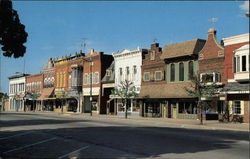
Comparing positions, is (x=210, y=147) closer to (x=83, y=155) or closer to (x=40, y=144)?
(x=83, y=155)

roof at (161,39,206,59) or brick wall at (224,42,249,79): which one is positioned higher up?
roof at (161,39,206,59)

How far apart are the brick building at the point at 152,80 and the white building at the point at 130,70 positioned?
122 centimetres

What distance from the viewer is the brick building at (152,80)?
45875 millimetres

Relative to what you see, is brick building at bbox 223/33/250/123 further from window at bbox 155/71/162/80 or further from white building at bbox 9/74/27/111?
white building at bbox 9/74/27/111

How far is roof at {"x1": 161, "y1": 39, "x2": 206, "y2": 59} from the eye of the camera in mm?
40562

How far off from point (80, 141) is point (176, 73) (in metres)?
27.1

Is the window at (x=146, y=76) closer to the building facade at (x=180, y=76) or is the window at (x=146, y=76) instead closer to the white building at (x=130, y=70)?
the white building at (x=130, y=70)

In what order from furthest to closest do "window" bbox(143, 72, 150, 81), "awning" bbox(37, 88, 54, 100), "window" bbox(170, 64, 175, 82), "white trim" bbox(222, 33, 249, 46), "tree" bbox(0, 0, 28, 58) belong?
"awning" bbox(37, 88, 54, 100) → "window" bbox(143, 72, 150, 81) → "window" bbox(170, 64, 175, 82) → "white trim" bbox(222, 33, 249, 46) → "tree" bbox(0, 0, 28, 58)

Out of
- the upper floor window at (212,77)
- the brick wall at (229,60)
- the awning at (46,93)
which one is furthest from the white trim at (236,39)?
the awning at (46,93)

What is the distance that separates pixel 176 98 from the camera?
42781mm

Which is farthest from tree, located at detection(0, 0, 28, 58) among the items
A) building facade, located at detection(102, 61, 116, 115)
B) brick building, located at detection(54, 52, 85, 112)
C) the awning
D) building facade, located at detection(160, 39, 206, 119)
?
the awning

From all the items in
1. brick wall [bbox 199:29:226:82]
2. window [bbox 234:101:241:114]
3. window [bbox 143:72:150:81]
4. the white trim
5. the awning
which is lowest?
window [bbox 234:101:241:114]

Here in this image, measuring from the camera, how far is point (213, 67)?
37906mm

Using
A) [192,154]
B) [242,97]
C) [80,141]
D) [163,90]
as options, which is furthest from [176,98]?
[192,154]
